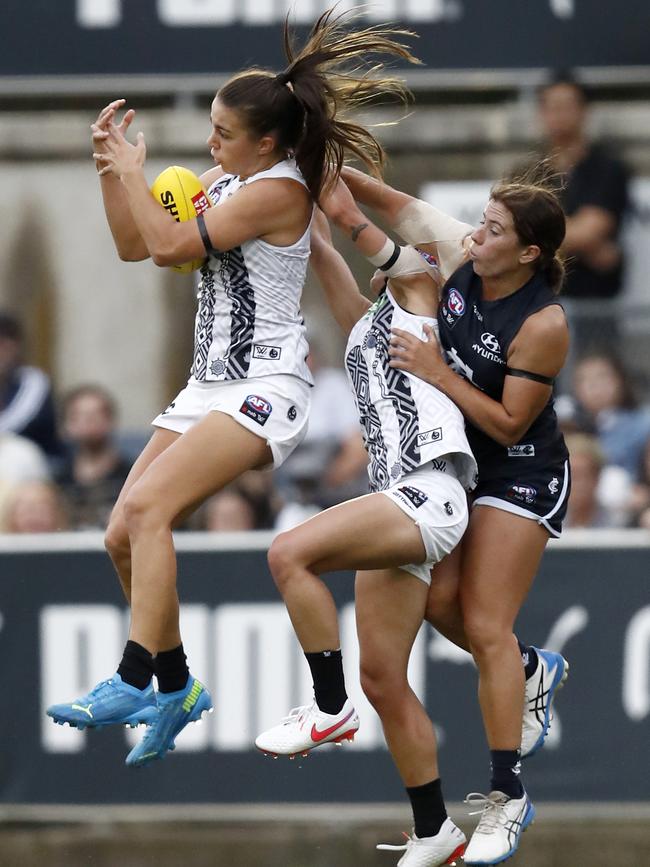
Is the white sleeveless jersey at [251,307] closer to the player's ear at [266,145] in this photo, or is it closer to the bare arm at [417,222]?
the player's ear at [266,145]

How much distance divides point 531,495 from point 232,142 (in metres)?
1.55

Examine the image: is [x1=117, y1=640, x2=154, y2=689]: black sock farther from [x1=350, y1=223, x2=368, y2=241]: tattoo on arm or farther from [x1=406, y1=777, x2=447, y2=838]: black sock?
[x1=350, y1=223, x2=368, y2=241]: tattoo on arm

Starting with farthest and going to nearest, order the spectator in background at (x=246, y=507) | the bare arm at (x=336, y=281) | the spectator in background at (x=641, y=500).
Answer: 1. the spectator in background at (x=246, y=507)
2. the spectator in background at (x=641, y=500)
3. the bare arm at (x=336, y=281)

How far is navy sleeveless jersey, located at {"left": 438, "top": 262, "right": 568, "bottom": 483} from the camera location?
5562mm

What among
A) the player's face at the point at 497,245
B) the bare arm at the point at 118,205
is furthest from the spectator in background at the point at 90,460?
the player's face at the point at 497,245

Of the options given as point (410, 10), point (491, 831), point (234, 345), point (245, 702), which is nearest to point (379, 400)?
point (234, 345)

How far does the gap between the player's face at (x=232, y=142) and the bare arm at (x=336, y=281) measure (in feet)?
1.68

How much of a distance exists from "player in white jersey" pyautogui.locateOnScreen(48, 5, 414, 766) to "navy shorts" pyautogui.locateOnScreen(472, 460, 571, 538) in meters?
0.69

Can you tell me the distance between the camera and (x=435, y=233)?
5.72 m

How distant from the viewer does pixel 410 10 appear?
958 cm

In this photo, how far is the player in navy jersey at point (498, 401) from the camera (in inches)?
217

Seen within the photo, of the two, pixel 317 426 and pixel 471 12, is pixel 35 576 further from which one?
pixel 471 12

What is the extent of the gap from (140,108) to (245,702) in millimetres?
3642

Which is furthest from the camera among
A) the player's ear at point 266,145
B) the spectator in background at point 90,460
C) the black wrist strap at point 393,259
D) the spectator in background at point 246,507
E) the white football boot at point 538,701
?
the spectator in background at point 90,460
